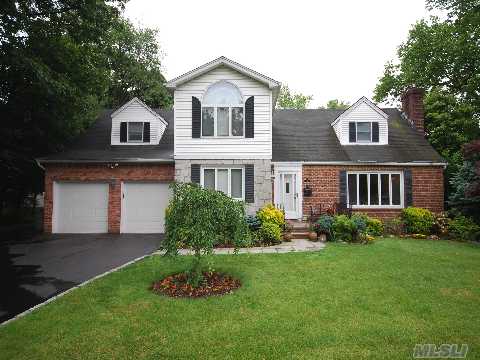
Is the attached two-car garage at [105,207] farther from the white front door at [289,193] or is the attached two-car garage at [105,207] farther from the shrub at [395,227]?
the shrub at [395,227]

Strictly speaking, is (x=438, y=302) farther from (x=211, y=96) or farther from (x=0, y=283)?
(x=211, y=96)

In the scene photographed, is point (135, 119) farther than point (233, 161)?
Yes

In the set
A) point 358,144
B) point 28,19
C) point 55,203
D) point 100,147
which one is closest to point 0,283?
point 55,203

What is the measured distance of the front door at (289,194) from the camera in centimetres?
1458

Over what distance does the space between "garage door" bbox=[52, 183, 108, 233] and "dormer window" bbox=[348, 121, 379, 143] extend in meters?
12.7

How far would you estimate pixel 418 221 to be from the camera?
1337 centimetres

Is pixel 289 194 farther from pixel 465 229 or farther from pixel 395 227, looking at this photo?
pixel 465 229

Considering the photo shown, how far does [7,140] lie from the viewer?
16.0m

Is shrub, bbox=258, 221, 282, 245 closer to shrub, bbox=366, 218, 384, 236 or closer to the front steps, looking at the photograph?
the front steps

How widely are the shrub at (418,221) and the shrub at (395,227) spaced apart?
19 cm

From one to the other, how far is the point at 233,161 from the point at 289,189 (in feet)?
10.8

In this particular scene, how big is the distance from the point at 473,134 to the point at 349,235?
1372cm

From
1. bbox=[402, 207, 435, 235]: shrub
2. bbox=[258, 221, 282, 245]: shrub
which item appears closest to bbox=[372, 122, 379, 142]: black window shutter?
bbox=[402, 207, 435, 235]: shrub

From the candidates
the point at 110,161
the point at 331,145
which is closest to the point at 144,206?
the point at 110,161
